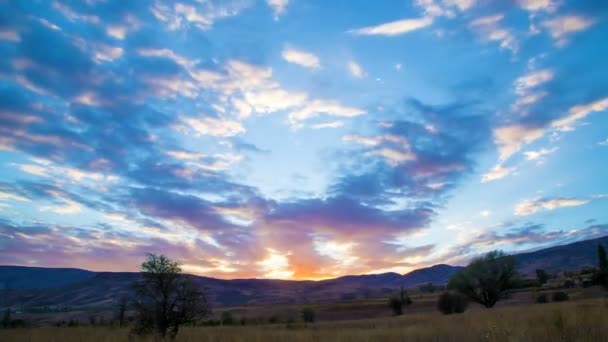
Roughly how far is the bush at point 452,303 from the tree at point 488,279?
256 centimetres

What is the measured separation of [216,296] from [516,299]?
156431 millimetres

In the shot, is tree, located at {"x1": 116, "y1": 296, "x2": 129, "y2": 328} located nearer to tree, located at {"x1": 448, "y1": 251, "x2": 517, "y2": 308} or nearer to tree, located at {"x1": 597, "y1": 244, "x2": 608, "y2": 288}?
tree, located at {"x1": 448, "y1": 251, "x2": 517, "y2": 308}

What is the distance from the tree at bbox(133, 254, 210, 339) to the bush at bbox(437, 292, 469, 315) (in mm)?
42456

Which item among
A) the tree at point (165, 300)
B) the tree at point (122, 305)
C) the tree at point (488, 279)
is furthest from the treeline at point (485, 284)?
the tree at point (165, 300)

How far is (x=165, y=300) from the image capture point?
1415cm

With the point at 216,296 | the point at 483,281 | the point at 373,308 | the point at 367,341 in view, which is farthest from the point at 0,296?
the point at 367,341

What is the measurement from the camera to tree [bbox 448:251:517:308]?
51531mm

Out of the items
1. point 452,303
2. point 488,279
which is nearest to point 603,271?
point 488,279

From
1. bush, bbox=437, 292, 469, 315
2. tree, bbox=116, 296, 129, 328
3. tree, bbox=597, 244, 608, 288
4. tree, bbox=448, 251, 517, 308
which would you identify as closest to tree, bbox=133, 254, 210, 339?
tree, bbox=116, 296, 129, 328

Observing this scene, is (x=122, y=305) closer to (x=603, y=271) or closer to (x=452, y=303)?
(x=452, y=303)

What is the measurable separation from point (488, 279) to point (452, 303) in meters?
6.00

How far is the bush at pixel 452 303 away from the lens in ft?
162

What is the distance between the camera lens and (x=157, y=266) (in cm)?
1480

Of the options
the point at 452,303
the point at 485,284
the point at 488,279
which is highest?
the point at 488,279
